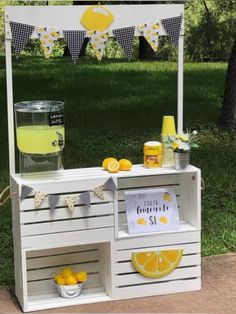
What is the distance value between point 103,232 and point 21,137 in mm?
749

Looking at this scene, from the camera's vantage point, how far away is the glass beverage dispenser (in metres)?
3.73

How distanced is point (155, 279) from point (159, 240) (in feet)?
0.81

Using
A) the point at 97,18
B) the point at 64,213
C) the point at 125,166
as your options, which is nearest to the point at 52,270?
the point at 64,213

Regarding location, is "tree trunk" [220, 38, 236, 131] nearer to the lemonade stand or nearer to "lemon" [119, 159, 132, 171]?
the lemonade stand

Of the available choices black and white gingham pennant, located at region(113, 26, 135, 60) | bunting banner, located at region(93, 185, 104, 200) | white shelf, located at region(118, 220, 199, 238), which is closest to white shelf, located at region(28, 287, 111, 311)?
white shelf, located at region(118, 220, 199, 238)

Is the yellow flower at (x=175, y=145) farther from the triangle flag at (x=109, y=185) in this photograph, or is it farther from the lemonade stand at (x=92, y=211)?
the triangle flag at (x=109, y=185)

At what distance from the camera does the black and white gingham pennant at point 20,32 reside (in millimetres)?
3707

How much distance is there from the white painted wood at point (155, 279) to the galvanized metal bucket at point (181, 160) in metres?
0.65

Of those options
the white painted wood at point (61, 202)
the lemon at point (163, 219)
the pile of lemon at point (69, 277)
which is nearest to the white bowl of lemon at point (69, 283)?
the pile of lemon at point (69, 277)

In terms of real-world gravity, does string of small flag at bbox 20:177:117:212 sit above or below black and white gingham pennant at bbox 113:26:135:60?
below

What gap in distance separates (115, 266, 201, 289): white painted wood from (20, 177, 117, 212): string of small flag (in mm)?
526

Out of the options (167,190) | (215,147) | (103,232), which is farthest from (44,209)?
(215,147)

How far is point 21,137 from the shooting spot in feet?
12.3

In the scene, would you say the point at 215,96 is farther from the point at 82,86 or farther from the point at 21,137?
the point at 21,137
